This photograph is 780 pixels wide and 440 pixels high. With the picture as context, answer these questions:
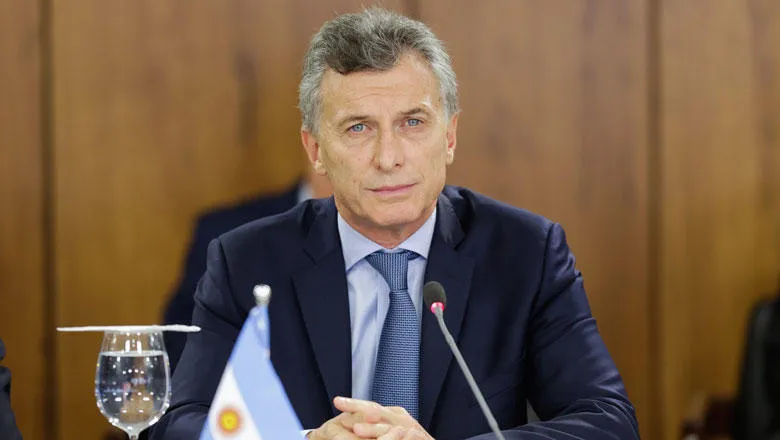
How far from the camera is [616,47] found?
4.38 meters

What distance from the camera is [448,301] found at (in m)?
2.27

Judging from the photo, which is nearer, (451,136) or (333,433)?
(333,433)

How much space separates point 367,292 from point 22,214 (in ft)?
7.74

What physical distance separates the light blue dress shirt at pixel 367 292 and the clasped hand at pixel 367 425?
0.29 m

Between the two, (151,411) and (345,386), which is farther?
(345,386)

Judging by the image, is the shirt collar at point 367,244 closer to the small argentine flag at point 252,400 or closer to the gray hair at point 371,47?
the gray hair at point 371,47

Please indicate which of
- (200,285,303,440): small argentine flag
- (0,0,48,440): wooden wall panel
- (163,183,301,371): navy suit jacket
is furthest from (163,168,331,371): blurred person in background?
(200,285,303,440): small argentine flag

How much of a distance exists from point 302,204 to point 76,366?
215 cm

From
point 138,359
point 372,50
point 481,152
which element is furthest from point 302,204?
point 481,152

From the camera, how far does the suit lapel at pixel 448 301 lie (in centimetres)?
221

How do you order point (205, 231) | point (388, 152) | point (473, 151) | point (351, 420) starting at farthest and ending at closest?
point (473, 151) < point (205, 231) < point (388, 152) < point (351, 420)

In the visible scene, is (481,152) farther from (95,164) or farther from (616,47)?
(95,164)

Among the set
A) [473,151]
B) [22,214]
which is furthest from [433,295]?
[22,214]

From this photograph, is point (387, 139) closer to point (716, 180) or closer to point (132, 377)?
point (132, 377)
